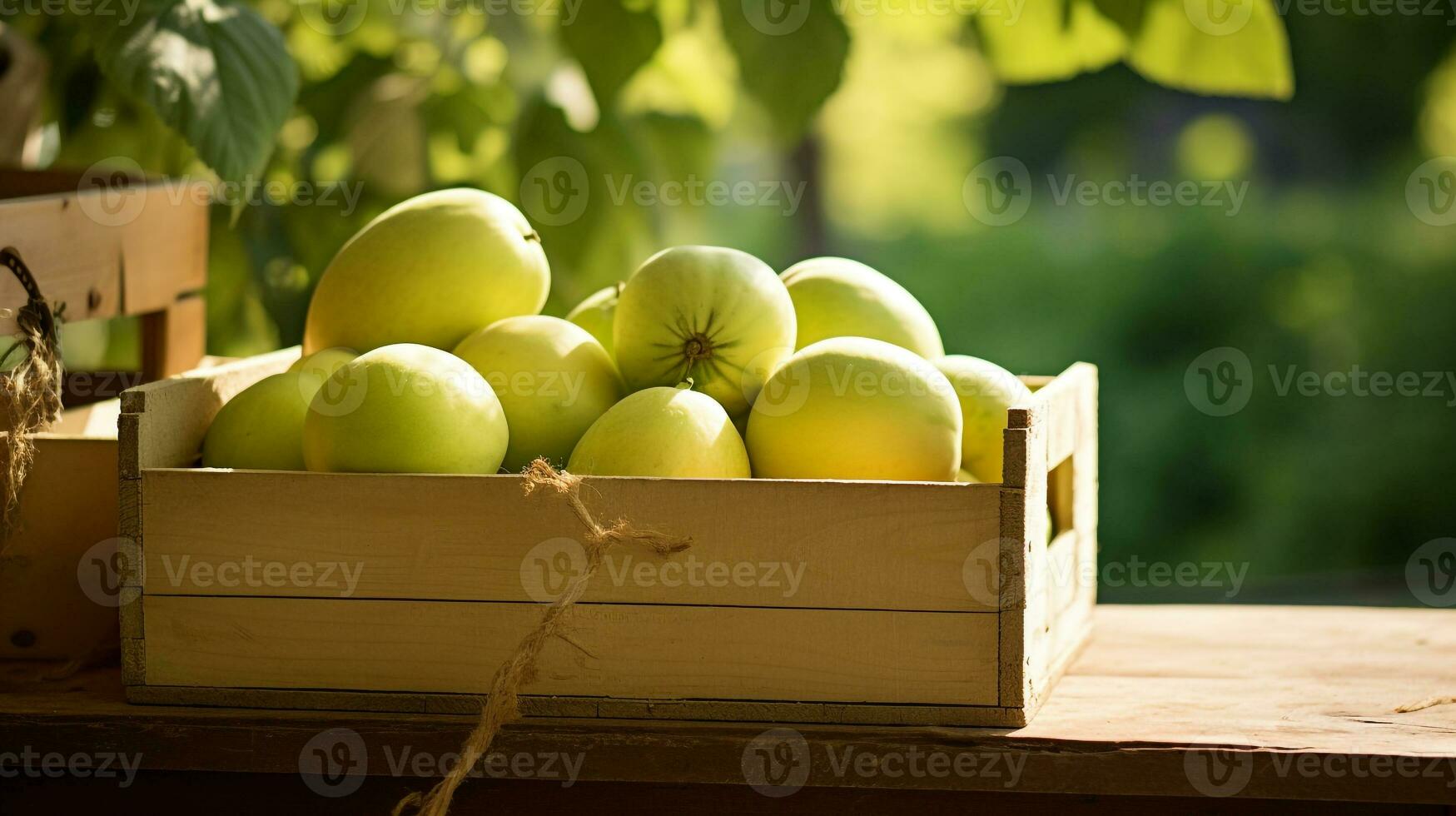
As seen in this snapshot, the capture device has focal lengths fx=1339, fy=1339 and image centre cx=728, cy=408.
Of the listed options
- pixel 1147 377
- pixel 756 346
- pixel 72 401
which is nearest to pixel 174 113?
pixel 72 401

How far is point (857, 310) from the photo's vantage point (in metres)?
1.00

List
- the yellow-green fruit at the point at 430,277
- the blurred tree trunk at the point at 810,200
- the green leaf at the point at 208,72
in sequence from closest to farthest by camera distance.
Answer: the yellow-green fruit at the point at 430,277 → the green leaf at the point at 208,72 → the blurred tree trunk at the point at 810,200

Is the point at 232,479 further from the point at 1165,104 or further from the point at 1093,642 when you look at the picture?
the point at 1165,104

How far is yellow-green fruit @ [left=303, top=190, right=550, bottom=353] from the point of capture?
1002mm

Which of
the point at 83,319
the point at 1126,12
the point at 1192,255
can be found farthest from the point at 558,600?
the point at 1192,255

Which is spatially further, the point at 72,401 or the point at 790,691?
the point at 72,401

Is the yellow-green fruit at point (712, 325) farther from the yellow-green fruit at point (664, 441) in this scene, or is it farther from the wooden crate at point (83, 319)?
the wooden crate at point (83, 319)

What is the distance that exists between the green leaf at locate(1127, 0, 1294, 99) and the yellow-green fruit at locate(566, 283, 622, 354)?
662mm

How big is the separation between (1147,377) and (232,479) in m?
3.59

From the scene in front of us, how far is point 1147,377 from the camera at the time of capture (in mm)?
4039

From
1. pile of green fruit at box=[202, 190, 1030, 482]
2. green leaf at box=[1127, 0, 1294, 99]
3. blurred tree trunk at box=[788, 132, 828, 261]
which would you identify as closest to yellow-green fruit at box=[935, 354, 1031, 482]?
pile of green fruit at box=[202, 190, 1030, 482]

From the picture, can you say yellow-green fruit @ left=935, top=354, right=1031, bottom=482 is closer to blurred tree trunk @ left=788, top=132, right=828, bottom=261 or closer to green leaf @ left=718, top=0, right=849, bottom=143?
green leaf @ left=718, top=0, right=849, bottom=143

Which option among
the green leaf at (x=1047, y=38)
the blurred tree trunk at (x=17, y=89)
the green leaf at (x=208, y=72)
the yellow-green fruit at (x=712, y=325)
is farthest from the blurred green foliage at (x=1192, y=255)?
the yellow-green fruit at (x=712, y=325)

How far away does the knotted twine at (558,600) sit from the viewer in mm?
763
